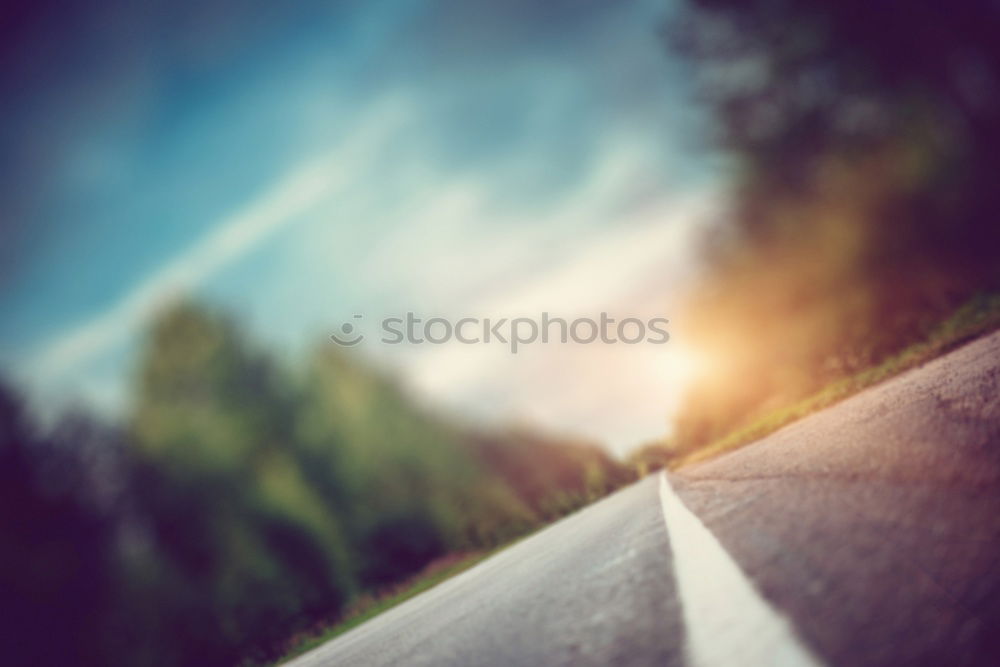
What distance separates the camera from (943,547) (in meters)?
1.32

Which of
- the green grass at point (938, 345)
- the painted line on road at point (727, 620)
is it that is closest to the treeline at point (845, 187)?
the green grass at point (938, 345)

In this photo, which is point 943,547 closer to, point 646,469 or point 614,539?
point 614,539

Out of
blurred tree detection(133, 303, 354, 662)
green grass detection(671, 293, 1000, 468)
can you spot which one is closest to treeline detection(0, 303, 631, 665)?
blurred tree detection(133, 303, 354, 662)

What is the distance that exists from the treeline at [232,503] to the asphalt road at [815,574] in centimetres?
941

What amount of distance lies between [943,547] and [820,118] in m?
12.8

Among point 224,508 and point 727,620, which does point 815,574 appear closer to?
point 727,620

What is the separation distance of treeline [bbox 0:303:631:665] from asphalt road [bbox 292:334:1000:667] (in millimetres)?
9412

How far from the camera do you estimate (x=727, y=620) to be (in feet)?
4.80

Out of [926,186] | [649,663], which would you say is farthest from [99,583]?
[926,186]

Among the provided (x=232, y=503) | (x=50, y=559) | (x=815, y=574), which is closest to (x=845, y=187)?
(x=815, y=574)

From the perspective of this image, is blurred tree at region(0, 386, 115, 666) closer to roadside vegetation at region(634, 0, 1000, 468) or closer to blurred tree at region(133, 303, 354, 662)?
blurred tree at region(133, 303, 354, 662)

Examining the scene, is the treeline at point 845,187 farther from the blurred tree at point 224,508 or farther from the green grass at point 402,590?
the blurred tree at point 224,508

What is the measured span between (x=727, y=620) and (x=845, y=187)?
10529 mm

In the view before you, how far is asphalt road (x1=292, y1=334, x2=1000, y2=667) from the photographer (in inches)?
42.9
